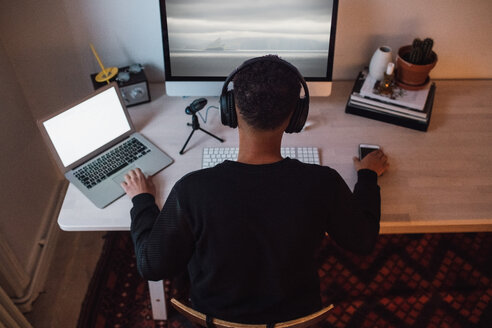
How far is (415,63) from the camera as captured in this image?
1.65 metres

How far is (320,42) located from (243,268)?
89 centimetres

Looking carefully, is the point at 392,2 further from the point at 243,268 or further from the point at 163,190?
the point at 243,268

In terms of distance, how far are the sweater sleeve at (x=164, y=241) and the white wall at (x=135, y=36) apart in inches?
33.4

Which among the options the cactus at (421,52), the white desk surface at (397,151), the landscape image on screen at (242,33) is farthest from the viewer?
the cactus at (421,52)

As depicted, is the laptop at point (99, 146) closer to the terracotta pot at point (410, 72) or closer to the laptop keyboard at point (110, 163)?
the laptop keyboard at point (110, 163)

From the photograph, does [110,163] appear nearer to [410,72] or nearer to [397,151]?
[397,151]

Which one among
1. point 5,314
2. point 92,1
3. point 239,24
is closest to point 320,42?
point 239,24

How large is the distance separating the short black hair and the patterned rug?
1.06m

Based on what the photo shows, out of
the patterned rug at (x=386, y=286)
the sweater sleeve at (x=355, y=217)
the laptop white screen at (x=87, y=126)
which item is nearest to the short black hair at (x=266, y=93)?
the sweater sleeve at (x=355, y=217)

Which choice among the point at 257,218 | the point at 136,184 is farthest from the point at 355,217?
the point at 136,184

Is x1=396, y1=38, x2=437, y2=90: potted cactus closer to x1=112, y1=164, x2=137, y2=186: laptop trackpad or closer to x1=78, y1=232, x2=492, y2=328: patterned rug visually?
x1=78, y1=232, x2=492, y2=328: patterned rug

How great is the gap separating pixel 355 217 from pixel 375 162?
→ 37 cm

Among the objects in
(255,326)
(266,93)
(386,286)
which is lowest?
(386,286)

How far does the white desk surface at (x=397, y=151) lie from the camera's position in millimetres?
1356
